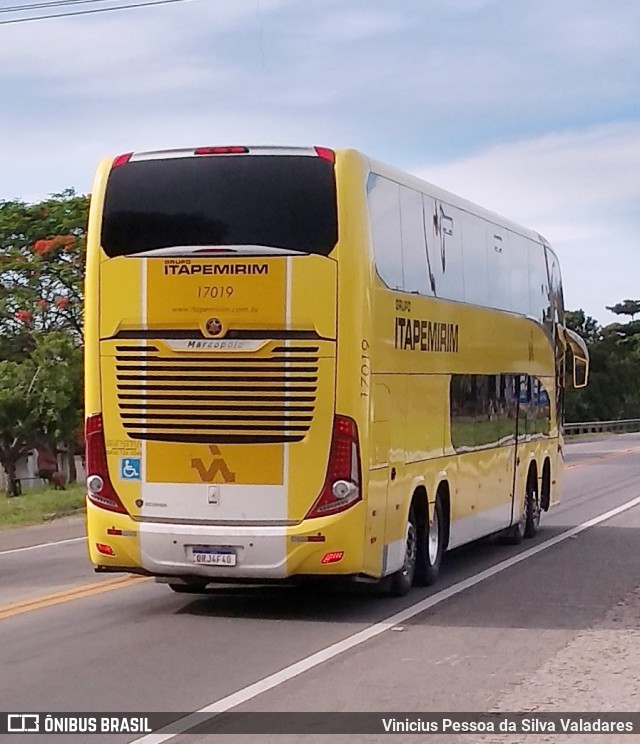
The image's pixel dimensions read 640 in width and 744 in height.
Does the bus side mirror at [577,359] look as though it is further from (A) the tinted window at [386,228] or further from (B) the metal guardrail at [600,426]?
(B) the metal guardrail at [600,426]

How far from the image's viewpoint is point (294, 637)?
10.9 m

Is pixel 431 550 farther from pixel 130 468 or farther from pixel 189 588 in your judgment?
pixel 130 468

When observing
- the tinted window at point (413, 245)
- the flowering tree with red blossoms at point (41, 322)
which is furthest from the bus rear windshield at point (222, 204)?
the flowering tree with red blossoms at point (41, 322)

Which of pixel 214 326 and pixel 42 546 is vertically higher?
pixel 214 326

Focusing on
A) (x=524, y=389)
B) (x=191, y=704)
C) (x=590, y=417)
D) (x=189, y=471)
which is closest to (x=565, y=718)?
(x=191, y=704)

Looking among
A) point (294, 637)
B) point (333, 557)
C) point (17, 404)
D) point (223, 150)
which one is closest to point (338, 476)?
point (333, 557)

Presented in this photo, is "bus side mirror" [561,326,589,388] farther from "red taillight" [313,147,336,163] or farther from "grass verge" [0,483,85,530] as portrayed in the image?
"red taillight" [313,147,336,163]

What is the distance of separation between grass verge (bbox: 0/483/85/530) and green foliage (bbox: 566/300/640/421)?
52179 millimetres

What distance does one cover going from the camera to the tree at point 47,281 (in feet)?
107

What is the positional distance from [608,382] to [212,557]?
70678 mm

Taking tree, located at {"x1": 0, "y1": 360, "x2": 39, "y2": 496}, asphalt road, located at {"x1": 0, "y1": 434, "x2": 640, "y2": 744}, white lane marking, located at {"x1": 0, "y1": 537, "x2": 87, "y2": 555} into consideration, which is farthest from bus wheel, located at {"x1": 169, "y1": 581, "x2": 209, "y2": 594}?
tree, located at {"x1": 0, "y1": 360, "x2": 39, "y2": 496}

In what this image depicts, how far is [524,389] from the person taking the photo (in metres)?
17.8

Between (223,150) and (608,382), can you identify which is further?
(608,382)

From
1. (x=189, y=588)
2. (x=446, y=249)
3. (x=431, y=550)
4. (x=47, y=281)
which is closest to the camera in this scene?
(x=189, y=588)
